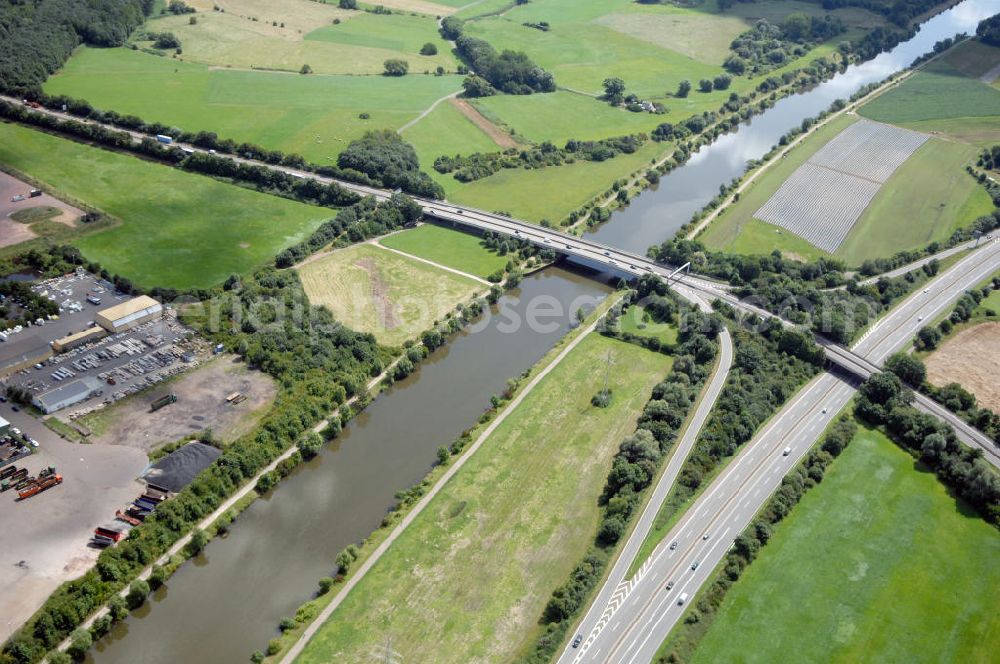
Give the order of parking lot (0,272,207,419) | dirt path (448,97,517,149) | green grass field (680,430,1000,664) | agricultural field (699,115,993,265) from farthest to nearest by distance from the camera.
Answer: dirt path (448,97,517,149) → agricultural field (699,115,993,265) → parking lot (0,272,207,419) → green grass field (680,430,1000,664)

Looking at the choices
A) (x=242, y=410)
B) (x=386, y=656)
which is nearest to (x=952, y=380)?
(x=386, y=656)

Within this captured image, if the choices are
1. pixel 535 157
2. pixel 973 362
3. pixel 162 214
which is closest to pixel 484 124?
pixel 535 157

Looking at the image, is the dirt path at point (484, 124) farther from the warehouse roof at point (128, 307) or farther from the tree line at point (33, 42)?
the tree line at point (33, 42)

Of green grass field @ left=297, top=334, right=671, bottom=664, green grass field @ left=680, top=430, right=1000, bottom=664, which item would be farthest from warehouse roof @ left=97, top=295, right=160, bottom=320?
green grass field @ left=680, top=430, right=1000, bottom=664

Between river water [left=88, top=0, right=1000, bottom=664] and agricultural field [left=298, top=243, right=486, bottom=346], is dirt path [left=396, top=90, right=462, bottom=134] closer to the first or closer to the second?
agricultural field [left=298, top=243, right=486, bottom=346]

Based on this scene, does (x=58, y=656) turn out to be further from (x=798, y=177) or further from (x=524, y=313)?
(x=798, y=177)
